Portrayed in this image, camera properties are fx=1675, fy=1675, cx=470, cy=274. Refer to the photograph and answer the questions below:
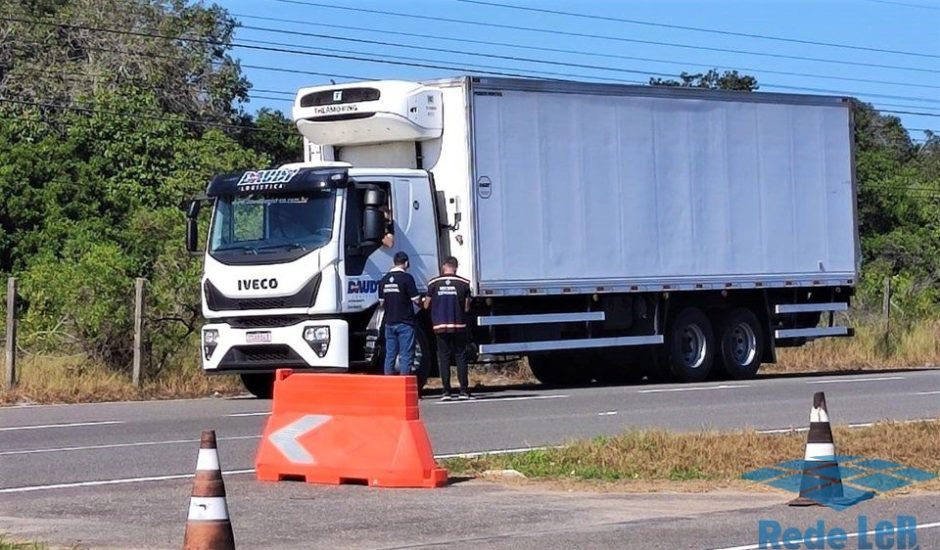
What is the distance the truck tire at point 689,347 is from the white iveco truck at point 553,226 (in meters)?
0.03

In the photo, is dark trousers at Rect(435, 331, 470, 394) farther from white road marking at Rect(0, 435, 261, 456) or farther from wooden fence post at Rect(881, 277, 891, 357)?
wooden fence post at Rect(881, 277, 891, 357)

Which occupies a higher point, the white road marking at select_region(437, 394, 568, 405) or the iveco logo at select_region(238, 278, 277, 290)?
the iveco logo at select_region(238, 278, 277, 290)

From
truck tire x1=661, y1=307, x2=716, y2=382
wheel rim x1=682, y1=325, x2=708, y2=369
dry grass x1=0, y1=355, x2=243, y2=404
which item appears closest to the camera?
dry grass x1=0, y1=355, x2=243, y2=404

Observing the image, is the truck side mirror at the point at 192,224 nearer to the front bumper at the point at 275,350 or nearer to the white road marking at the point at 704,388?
the front bumper at the point at 275,350

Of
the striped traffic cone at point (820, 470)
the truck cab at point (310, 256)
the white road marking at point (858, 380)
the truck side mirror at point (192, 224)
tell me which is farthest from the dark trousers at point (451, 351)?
the striped traffic cone at point (820, 470)

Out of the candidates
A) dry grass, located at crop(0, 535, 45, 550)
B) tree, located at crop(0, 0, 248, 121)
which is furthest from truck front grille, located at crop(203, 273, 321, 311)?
tree, located at crop(0, 0, 248, 121)

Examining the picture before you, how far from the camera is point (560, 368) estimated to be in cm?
2584

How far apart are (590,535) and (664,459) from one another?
10.8 ft

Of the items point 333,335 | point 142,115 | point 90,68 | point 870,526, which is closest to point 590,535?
point 870,526

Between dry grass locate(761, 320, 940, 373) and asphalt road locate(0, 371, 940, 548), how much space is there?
8.86 metres

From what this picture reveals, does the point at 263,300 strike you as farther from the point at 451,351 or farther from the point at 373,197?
the point at 451,351

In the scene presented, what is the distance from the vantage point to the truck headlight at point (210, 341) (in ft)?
69.1

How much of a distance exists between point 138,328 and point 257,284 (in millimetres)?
3128

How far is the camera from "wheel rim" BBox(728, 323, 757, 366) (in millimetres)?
26141
